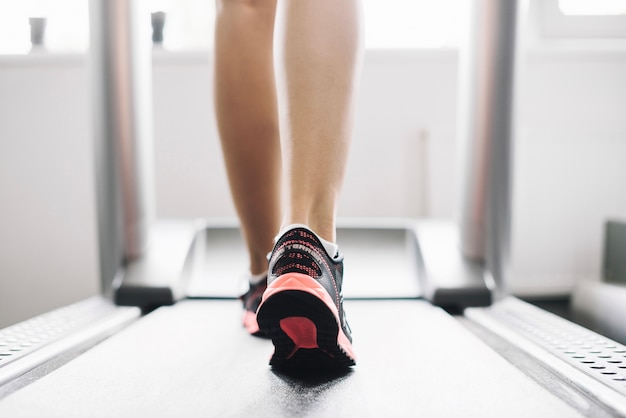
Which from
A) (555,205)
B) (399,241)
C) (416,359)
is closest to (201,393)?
(416,359)

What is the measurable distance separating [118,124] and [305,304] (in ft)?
3.02

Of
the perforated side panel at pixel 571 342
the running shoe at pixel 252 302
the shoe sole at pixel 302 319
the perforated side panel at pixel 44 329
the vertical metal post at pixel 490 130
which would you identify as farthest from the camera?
the vertical metal post at pixel 490 130

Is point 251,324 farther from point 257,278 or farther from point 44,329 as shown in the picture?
point 44,329

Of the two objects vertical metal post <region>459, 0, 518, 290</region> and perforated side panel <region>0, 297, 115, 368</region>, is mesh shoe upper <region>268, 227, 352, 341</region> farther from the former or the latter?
vertical metal post <region>459, 0, 518, 290</region>

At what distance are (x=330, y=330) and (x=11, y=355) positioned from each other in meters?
0.52

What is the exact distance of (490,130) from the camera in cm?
123

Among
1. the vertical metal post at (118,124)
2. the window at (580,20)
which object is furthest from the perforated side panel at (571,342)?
the window at (580,20)

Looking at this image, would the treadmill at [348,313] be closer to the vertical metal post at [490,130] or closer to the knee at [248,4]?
the vertical metal post at [490,130]

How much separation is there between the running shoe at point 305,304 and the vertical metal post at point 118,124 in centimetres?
78

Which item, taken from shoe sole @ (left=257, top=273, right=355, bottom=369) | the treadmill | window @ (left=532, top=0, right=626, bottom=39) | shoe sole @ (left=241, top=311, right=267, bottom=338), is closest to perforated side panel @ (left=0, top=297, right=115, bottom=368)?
the treadmill

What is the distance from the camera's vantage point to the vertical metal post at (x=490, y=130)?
121 centimetres

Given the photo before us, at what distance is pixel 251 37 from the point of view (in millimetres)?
931

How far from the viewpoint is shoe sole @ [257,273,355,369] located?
0.54m

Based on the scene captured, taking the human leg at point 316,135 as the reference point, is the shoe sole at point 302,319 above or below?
below
